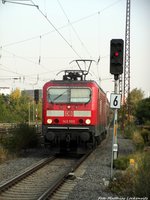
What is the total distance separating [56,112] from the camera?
59.0ft

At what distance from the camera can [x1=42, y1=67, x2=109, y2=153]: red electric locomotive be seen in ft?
58.4

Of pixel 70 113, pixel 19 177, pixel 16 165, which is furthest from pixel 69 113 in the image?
pixel 19 177

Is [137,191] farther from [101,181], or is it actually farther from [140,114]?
[140,114]

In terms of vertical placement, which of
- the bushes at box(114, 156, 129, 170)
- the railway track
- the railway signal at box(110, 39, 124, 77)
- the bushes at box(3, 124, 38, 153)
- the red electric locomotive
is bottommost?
the railway track

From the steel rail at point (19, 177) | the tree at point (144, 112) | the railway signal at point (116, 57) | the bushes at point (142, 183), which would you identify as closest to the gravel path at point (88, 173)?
the steel rail at point (19, 177)

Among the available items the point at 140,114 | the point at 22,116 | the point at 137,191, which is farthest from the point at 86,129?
the point at 22,116

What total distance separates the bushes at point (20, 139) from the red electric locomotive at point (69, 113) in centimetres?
251

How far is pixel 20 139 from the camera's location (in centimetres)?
2072

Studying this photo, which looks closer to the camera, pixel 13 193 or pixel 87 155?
pixel 13 193

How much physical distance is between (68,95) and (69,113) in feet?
2.59

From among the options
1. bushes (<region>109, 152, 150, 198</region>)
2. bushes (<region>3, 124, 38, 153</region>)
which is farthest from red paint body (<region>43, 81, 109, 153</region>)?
bushes (<region>109, 152, 150, 198</region>)

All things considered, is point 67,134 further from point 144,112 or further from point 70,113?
point 144,112

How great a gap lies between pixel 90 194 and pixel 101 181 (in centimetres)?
202

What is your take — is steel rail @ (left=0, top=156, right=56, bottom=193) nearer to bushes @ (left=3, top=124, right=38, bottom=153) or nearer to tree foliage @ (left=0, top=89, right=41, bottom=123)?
bushes @ (left=3, top=124, right=38, bottom=153)
